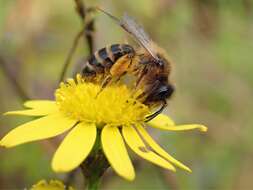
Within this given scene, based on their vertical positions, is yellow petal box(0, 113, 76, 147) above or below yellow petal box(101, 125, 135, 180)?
above

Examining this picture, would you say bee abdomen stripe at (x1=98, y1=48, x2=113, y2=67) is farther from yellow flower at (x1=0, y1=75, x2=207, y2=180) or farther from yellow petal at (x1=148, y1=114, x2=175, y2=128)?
yellow petal at (x1=148, y1=114, x2=175, y2=128)

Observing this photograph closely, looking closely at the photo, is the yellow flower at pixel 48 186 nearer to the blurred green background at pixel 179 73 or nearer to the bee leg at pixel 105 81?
the bee leg at pixel 105 81

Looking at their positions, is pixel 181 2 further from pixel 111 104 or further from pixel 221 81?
pixel 111 104

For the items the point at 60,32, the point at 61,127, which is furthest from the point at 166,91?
the point at 60,32

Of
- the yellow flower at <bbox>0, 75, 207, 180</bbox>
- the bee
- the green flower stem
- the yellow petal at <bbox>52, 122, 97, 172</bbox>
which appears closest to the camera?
the yellow petal at <bbox>52, 122, 97, 172</bbox>

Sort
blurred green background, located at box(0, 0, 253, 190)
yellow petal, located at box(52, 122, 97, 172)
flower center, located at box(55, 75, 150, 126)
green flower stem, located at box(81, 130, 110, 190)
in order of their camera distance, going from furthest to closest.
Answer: blurred green background, located at box(0, 0, 253, 190) → flower center, located at box(55, 75, 150, 126) → green flower stem, located at box(81, 130, 110, 190) → yellow petal, located at box(52, 122, 97, 172)

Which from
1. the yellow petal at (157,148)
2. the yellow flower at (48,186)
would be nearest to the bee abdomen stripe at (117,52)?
the yellow petal at (157,148)

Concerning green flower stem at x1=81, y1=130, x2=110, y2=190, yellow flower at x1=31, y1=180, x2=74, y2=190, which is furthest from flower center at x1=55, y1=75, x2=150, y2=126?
yellow flower at x1=31, y1=180, x2=74, y2=190
